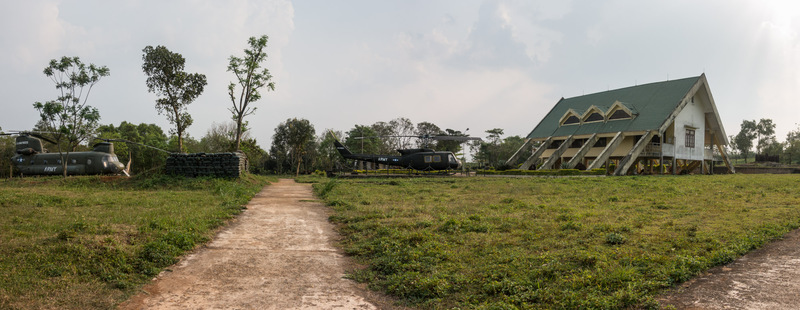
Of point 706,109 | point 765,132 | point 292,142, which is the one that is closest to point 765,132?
point 765,132

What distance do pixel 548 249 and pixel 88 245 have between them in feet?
23.3

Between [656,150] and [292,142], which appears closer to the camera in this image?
[656,150]

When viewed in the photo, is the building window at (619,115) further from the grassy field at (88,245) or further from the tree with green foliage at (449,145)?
the grassy field at (88,245)

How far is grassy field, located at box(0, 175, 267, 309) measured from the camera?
5.11 m

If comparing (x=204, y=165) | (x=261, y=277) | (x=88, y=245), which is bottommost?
(x=261, y=277)

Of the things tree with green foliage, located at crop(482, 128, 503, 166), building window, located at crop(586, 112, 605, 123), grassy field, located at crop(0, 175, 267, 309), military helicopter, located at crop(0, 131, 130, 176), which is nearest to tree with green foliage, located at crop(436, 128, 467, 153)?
tree with green foliage, located at crop(482, 128, 503, 166)

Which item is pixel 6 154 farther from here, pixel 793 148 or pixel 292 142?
pixel 793 148

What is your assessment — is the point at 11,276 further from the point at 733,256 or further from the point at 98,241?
the point at 733,256

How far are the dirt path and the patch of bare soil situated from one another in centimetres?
337

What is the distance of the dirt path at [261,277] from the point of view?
5.20 metres

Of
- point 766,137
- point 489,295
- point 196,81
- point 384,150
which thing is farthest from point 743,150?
point 489,295

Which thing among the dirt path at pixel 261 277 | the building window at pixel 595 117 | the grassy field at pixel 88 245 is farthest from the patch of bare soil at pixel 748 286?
the building window at pixel 595 117

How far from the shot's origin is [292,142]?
51.5 meters

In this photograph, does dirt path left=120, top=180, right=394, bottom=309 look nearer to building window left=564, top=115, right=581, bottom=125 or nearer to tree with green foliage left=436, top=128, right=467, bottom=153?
building window left=564, top=115, right=581, bottom=125
